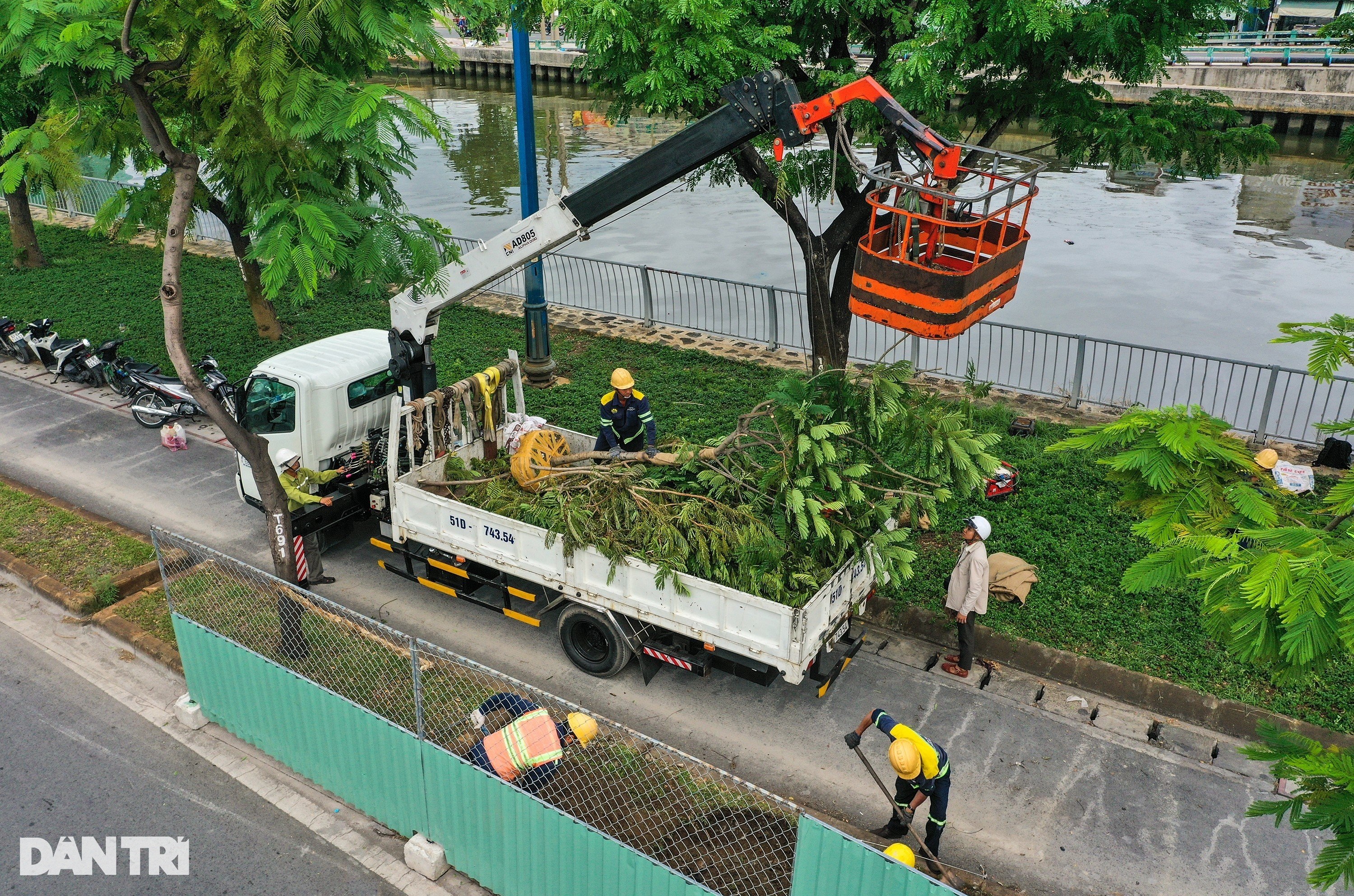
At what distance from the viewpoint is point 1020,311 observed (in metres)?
18.9

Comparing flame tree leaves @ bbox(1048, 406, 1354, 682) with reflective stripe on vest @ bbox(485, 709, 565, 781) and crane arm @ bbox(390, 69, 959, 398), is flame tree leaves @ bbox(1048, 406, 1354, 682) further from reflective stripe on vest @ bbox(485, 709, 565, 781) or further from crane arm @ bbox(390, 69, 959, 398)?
reflective stripe on vest @ bbox(485, 709, 565, 781)

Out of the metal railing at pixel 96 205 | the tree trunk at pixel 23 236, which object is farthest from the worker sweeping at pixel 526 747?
the metal railing at pixel 96 205

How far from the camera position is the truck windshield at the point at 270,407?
10305mm

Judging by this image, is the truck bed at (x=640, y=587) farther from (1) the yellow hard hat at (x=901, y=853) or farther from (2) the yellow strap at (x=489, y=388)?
(1) the yellow hard hat at (x=901, y=853)

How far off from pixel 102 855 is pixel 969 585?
23.4 ft

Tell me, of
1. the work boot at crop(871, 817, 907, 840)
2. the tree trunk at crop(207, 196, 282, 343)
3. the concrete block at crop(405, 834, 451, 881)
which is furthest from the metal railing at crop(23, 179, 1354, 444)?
the concrete block at crop(405, 834, 451, 881)

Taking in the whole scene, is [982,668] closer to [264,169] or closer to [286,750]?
[286,750]

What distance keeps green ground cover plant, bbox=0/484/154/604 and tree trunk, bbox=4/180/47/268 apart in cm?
1146

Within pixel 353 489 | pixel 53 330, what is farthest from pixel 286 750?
pixel 53 330

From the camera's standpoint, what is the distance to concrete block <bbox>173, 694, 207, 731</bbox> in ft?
26.9

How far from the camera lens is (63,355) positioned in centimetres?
1535

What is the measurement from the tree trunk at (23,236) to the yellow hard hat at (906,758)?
21.1 meters

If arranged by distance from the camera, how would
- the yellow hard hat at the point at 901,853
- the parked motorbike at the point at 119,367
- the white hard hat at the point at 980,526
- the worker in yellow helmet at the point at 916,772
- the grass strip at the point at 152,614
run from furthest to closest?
the parked motorbike at the point at 119,367
the grass strip at the point at 152,614
the white hard hat at the point at 980,526
the worker in yellow helmet at the point at 916,772
the yellow hard hat at the point at 901,853

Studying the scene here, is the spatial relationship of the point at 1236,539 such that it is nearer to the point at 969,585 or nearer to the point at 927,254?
the point at 969,585
